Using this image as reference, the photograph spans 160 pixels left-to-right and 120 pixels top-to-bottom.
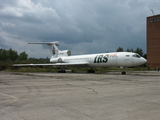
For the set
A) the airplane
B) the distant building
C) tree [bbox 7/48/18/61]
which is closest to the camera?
the airplane

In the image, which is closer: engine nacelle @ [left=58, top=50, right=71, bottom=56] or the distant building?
engine nacelle @ [left=58, top=50, right=71, bottom=56]

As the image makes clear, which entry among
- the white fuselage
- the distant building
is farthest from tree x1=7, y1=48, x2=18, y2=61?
the distant building

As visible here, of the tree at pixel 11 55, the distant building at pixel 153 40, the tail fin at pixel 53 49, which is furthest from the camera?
the tree at pixel 11 55

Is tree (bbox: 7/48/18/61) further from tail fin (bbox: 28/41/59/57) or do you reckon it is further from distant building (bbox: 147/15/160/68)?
distant building (bbox: 147/15/160/68)

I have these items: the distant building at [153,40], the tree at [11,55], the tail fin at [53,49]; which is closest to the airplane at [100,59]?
the tail fin at [53,49]

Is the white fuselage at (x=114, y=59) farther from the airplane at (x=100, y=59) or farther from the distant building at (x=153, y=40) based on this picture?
the distant building at (x=153, y=40)

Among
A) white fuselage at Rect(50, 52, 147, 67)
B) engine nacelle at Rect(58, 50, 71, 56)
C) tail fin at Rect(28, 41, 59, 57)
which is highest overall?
tail fin at Rect(28, 41, 59, 57)

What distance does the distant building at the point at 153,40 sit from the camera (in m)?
55.8

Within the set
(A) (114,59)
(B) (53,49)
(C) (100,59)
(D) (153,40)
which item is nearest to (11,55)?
(B) (53,49)

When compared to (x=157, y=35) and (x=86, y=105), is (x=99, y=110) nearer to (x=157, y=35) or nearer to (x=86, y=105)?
(x=86, y=105)

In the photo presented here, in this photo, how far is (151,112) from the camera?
16.4ft

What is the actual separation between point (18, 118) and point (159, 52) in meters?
59.1

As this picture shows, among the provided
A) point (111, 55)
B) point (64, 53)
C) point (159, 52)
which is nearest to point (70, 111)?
point (111, 55)

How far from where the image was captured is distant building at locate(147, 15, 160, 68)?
183ft
